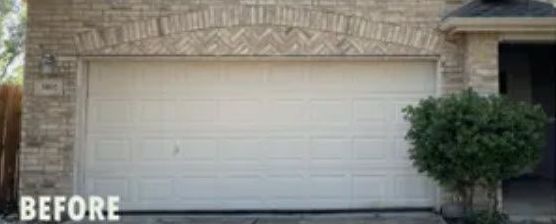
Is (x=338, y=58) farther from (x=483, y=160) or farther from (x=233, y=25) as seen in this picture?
(x=483, y=160)

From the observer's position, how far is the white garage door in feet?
32.0

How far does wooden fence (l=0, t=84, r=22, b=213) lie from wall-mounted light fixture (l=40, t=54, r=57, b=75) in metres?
1.20

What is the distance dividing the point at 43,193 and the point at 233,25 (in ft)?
12.3

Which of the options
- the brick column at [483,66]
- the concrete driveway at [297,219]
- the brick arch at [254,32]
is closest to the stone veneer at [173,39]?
the brick arch at [254,32]

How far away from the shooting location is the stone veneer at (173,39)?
9.49 metres

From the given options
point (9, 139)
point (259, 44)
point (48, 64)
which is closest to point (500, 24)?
→ point (259, 44)

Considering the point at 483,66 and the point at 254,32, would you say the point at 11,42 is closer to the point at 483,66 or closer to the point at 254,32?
the point at 254,32

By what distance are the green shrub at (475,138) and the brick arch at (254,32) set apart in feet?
4.09

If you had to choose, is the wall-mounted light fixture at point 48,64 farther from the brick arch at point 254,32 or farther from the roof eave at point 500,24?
the roof eave at point 500,24

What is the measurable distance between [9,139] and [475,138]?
7.25 meters

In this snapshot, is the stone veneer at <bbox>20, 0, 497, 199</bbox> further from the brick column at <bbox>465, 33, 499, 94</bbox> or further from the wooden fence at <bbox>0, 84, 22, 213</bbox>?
the wooden fence at <bbox>0, 84, 22, 213</bbox>

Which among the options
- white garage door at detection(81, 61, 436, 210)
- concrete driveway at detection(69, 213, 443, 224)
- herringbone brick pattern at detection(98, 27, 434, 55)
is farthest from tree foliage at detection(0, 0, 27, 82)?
concrete driveway at detection(69, 213, 443, 224)

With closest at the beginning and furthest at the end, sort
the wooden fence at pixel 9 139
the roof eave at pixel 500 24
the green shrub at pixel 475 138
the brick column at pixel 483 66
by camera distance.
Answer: the green shrub at pixel 475 138
the roof eave at pixel 500 24
the brick column at pixel 483 66
the wooden fence at pixel 9 139

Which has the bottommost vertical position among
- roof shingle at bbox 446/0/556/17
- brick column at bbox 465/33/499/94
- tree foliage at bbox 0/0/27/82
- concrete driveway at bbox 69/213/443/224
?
concrete driveway at bbox 69/213/443/224
